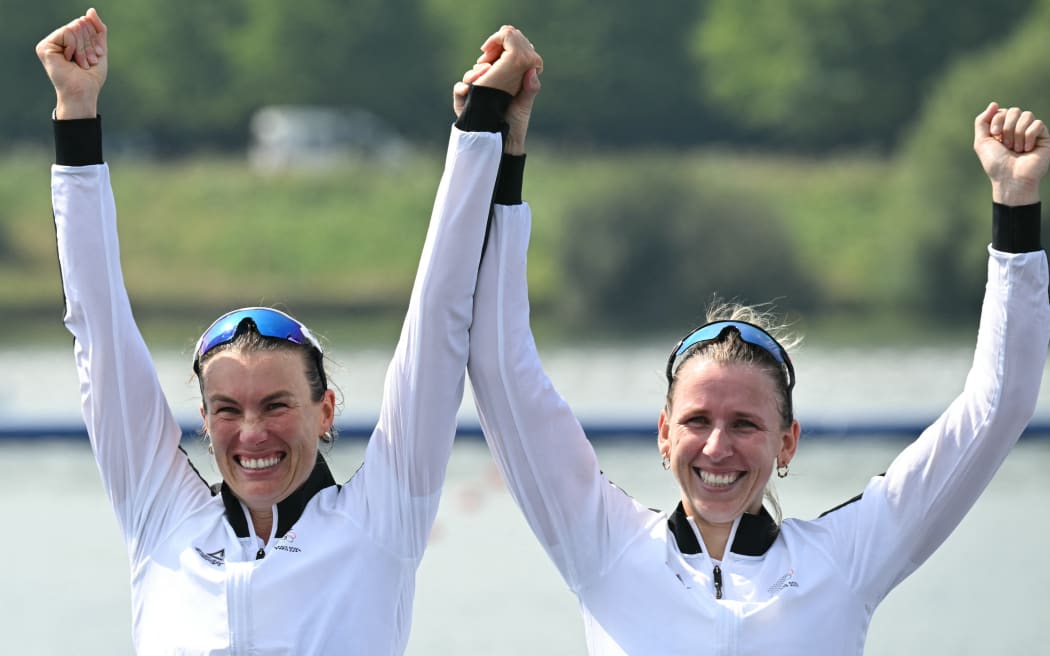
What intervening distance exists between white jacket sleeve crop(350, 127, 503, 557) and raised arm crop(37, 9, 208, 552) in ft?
1.10

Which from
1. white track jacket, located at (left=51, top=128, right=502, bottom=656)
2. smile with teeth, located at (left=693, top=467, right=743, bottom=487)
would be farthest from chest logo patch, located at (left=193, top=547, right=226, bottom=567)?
smile with teeth, located at (left=693, top=467, right=743, bottom=487)

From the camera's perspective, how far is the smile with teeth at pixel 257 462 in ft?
7.97

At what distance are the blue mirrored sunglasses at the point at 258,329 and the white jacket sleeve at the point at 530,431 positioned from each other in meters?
0.27

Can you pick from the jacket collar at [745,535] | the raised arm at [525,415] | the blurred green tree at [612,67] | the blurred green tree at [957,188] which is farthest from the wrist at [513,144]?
the blurred green tree at [612,67]

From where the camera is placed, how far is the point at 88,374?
2504 mm

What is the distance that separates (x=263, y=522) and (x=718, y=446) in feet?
2.33

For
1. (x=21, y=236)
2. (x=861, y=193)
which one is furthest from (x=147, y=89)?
(x=861, y=193)

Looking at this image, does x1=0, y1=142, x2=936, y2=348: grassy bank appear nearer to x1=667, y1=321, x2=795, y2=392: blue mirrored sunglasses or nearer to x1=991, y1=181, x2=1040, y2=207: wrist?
x1=667, y1=321, x2=795, y2=392: blue mirrored sunglasses

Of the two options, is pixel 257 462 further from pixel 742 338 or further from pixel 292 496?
pixel 742 338

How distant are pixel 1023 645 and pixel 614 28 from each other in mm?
29969

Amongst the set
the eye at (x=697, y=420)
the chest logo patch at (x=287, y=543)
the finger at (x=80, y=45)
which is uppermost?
the finger at (x=80, y=45)

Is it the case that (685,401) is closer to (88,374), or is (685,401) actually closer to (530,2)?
(88,374)

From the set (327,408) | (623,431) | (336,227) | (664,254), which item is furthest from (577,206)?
(327,408)

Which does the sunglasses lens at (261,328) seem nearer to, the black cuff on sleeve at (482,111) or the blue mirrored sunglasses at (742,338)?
the black cuff on sleeve at (482,111)
